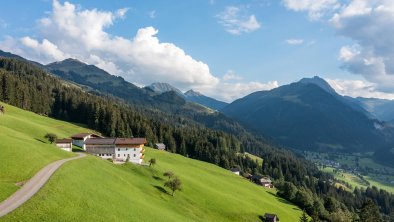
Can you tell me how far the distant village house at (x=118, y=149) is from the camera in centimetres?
11093

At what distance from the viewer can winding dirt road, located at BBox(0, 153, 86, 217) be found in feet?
150

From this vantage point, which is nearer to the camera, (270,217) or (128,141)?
(270,217)

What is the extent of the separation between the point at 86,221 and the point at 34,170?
19482 millimetres

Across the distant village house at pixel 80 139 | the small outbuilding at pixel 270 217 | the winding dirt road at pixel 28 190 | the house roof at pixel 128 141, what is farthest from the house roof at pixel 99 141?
the small outbuilding at pixel 270 217

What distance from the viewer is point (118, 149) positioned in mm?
112000

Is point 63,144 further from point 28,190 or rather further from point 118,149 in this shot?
point 28,190

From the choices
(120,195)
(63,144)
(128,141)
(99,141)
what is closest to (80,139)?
(99,141)

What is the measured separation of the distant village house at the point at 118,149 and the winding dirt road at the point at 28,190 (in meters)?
41.3

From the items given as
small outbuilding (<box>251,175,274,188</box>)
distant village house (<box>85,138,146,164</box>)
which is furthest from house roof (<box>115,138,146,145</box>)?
small outbuilding (<box>251,175,274,188</box>)

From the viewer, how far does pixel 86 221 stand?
49.2 m

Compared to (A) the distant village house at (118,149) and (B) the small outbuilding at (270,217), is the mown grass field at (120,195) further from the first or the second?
(A) the distant village house at (118,149)

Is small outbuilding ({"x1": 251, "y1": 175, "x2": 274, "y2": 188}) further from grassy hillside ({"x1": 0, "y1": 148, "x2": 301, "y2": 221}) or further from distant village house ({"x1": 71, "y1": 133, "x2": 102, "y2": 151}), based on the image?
distant village house ({"x1": 71, "y1": 133, "x2": 102, "y2": 151})

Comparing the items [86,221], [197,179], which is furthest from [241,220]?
[86,221]

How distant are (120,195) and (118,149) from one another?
4603 cm
